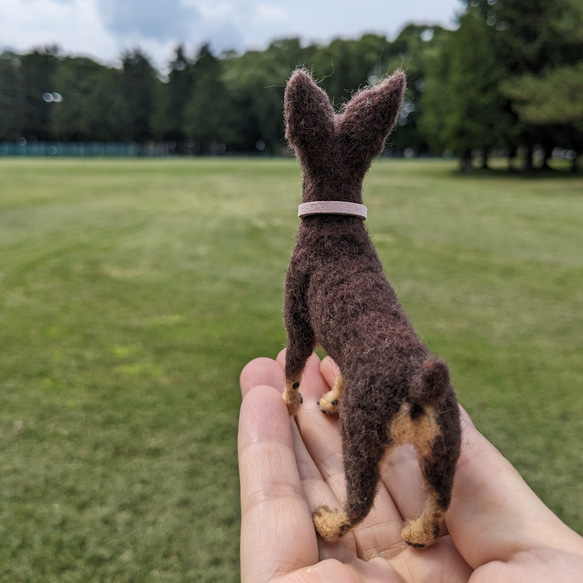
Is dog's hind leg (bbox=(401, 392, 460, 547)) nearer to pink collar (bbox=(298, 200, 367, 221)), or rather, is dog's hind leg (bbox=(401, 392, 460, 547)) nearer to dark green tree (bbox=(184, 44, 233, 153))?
pink collar (bbox=(298, 200, 367, 221))

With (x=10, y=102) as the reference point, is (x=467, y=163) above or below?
below

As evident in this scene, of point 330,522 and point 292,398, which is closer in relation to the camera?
point 330,522

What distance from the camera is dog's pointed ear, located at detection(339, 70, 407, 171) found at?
1127 millimetres

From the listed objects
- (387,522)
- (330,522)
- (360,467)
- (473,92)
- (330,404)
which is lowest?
(387,522)

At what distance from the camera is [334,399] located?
58.4 inches

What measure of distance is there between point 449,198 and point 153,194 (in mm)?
5382

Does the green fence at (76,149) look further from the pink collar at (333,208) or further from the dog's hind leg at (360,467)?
the dog's hind leg at (360,467)

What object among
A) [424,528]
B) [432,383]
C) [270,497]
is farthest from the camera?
[270,497]

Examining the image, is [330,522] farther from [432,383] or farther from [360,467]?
[432,383]

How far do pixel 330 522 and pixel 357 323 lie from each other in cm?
54

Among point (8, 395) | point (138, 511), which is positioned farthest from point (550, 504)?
point (8, 395)

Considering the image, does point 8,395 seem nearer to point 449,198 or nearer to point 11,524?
point 11,524

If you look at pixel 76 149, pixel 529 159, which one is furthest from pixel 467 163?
pixel 76 149

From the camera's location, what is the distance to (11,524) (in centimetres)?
144
